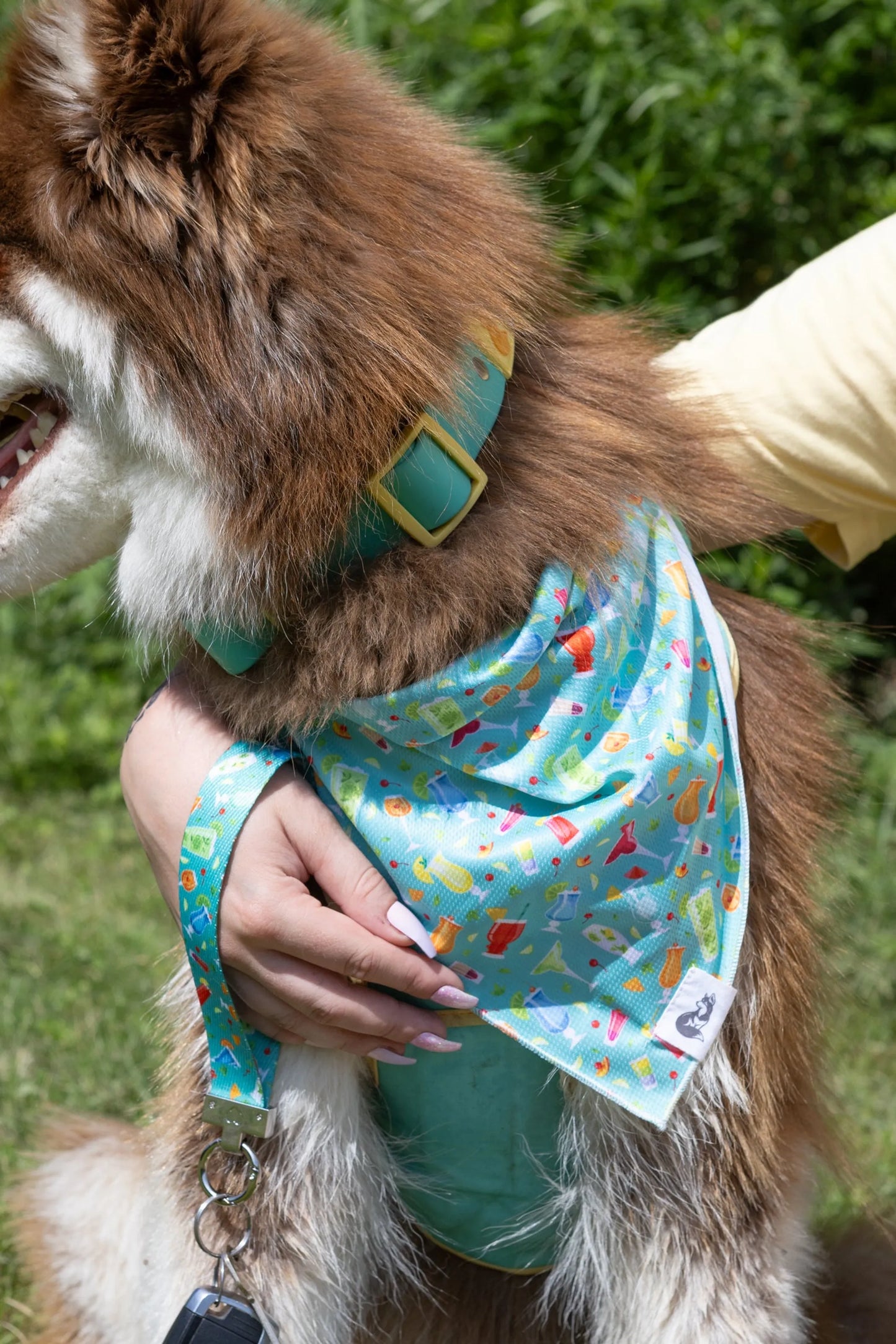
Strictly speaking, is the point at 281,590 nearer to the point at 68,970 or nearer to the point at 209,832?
the point at 209,832

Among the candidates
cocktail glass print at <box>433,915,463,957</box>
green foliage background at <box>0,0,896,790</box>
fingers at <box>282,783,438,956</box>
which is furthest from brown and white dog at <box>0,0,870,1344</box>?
green foliage background at <box>0,0,896,790</box>

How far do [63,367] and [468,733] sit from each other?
1.80ft

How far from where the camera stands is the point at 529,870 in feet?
4.08

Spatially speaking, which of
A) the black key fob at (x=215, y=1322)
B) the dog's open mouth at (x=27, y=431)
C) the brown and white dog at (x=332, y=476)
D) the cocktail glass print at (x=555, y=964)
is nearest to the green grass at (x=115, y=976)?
the brown and white dog at (x=332, y=476)

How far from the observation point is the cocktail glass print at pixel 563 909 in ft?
4.15

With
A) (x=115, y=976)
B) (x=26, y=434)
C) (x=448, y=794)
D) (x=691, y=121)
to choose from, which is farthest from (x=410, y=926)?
(x=691, y=121)

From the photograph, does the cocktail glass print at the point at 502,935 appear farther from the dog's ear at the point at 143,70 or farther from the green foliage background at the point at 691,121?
the green foliage background at the point at 691,121

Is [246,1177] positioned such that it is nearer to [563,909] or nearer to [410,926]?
[410,926]

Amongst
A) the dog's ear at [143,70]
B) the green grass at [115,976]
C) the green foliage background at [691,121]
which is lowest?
the green grass at [115,976]

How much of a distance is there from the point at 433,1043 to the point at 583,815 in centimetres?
31

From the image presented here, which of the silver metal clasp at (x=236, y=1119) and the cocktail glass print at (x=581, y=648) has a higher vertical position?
the cocktail glass print at (x=581, y=648)

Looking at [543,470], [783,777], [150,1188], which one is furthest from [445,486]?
[150,1188]

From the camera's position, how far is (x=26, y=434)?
50.9 inches

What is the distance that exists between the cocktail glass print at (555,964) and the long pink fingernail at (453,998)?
0.24 feet
